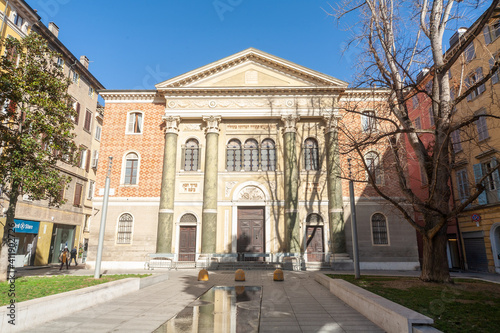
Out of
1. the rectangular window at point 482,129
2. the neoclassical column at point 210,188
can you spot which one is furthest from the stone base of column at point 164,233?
the rectangular window at point 482,129

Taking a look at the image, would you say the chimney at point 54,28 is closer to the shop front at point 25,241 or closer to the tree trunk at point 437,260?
the shop front at point 25,241

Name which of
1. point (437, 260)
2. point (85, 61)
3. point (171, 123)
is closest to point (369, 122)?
point (437, 260)

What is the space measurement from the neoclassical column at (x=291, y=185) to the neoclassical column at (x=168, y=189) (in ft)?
25.6

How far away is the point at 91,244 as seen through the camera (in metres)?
21.9

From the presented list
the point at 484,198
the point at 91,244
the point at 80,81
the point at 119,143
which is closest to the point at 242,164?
the point at 119,143

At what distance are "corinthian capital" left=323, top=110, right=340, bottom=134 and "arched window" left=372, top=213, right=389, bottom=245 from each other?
22.0 feet

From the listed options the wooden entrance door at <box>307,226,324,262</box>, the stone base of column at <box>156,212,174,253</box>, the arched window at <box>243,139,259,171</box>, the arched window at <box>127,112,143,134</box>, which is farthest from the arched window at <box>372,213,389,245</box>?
the arched window at <box>127,112,143,134</box>

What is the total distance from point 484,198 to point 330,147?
398 inches

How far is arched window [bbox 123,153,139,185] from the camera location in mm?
23141

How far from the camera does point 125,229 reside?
2223cm

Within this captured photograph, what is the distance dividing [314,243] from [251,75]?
12.9 meters

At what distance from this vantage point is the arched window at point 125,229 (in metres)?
22.1

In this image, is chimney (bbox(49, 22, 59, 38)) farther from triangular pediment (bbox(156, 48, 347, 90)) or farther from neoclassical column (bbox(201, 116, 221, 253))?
neoclassical column (bbox(201, 116, 221, 253))

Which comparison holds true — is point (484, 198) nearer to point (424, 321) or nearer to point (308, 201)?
point (308, 201)
